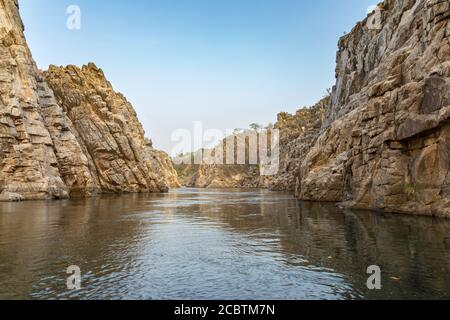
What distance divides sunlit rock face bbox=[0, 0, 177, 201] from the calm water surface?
103ft

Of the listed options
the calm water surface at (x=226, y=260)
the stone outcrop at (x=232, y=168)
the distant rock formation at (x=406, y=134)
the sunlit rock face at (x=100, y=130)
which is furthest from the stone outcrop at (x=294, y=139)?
the calm water surface at (x=226, y=260)

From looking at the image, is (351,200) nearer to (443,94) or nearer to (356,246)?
(443,94)

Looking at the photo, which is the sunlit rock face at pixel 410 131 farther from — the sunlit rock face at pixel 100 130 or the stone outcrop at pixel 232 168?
the stone outcrop at pixel 232 168

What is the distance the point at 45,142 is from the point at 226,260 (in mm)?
50330

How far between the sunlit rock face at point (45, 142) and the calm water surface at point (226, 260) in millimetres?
31369

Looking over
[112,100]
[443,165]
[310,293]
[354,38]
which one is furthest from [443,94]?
[112,100]

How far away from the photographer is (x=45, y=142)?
181 ft

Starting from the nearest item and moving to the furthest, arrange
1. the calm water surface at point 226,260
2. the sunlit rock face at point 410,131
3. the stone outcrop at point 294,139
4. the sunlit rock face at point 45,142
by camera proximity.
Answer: the calm water surface at point 226,260 < the sunlit rock face at point 410,131 < the sunlit rock face at point 45,142 < the stone outcrop at point 294,139

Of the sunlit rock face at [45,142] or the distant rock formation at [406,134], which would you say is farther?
the sunlit rock face at [45,142]

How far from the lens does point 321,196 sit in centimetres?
4669

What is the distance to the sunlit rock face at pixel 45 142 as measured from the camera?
49906 millimetres

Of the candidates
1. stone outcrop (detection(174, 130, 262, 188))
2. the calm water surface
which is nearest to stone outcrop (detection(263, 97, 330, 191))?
stone outcrop (detection(174, 130, 262, 188))

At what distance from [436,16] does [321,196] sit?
24.9m

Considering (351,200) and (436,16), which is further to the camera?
(351,200)
